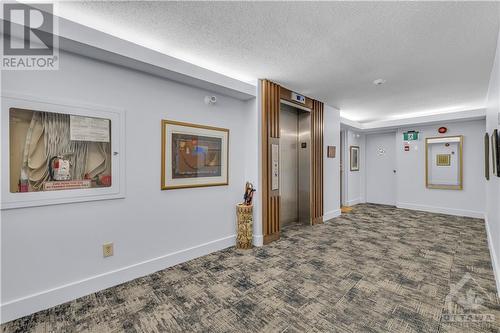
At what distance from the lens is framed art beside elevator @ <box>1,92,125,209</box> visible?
192 centimetres

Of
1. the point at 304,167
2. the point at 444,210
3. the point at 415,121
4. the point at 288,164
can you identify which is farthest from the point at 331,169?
the point at 444,210

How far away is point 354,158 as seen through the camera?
7.09 meters

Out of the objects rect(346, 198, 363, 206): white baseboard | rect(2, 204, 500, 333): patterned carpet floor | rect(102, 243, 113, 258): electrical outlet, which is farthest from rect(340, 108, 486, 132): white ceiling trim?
rect(102, 243, 113, 258): electrical outlet

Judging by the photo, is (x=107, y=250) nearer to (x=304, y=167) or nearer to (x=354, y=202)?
(x=304, y=167)

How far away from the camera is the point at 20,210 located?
1.96 m

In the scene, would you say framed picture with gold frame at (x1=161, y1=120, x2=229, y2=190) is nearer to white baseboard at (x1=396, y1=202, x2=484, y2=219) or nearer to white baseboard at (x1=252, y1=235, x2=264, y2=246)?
white baseboard at (x1=252, y1=235, x2=264, y2=246)

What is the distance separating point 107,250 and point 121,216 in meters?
0.36

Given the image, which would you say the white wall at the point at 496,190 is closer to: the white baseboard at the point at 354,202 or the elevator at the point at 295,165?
the elevator at the point at 295,165

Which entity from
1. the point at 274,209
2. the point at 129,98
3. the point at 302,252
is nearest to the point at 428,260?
the point at 302,252

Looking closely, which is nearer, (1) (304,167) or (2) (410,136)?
(1) (304,167)

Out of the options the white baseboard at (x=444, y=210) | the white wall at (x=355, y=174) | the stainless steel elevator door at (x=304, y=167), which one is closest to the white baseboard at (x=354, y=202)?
the white wall at (x=355, y=174)

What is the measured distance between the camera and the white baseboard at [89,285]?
1.91 meters

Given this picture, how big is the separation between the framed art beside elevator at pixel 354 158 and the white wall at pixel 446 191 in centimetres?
110

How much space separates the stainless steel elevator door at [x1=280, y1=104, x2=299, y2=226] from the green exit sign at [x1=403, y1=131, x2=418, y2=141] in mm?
3715
